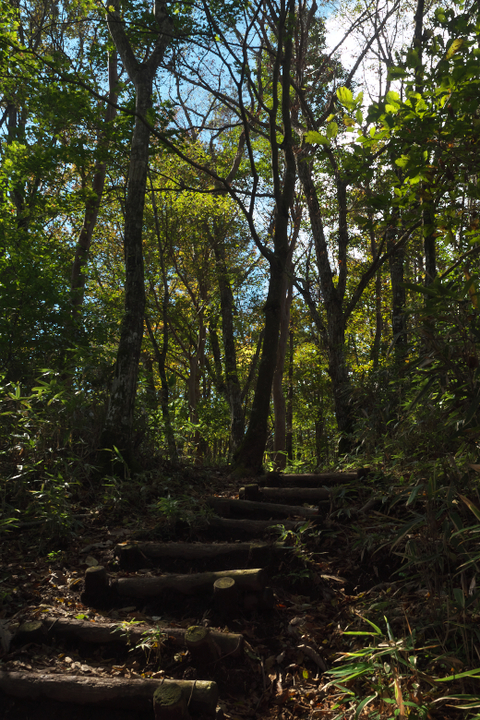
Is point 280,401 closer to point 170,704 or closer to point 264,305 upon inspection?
point 264,305

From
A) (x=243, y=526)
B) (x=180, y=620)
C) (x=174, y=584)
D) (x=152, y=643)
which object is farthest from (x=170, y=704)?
(x=243, y=526)

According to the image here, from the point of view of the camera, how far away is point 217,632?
309 cm

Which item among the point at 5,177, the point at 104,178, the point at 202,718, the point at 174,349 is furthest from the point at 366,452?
the point at 174,349

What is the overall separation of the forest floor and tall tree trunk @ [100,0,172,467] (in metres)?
1.46

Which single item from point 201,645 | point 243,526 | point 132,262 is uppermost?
point 132,262

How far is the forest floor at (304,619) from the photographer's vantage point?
2475mm

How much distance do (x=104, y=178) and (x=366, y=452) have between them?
985 cm

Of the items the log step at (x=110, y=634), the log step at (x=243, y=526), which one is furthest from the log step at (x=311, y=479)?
the log step at (x=110, y=634)

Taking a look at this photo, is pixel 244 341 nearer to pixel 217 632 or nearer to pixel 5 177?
pixel 5 177

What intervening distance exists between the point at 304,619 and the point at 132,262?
5125mm

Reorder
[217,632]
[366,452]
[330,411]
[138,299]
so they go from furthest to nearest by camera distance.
Answer: [330,411] → [138,299] → [366,452] → [217,632]

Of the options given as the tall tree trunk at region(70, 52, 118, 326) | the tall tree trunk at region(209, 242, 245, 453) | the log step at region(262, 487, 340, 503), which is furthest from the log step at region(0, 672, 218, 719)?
the tall tree trunk at region(209, 242, 245, 453)

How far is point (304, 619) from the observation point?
3.39 m

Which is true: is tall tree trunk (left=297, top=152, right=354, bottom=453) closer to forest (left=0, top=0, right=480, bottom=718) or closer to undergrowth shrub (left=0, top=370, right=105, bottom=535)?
forest (left=0, top=0, right=480, bottom=718)
